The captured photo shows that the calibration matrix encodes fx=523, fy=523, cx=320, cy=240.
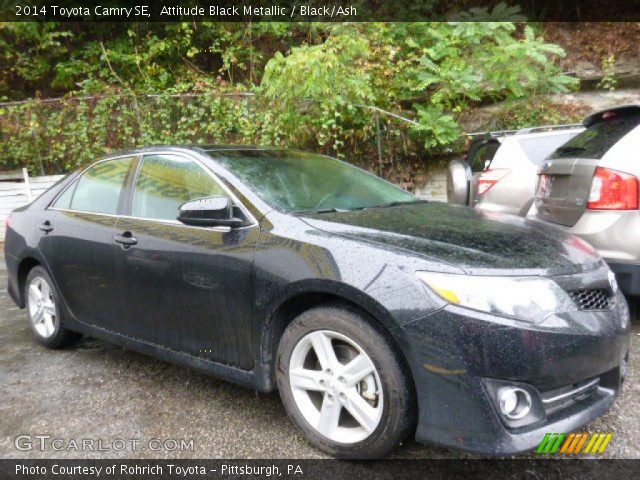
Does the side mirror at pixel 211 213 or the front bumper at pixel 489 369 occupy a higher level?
the side mirror at pixel 211 213

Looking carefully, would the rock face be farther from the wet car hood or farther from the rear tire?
the rear tire

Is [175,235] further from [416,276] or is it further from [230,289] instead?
[416,276]

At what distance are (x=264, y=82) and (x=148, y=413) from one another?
598 cm

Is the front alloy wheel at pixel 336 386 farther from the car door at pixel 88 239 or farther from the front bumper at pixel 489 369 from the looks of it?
the car door at pixel 88 239

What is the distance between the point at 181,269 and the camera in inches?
110

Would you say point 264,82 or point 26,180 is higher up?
point 264,82

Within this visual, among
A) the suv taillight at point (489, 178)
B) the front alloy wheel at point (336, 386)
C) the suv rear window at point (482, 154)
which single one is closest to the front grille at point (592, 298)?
the front alloy wheel at point (336, 386)

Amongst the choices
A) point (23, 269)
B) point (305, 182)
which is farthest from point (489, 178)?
point (23, 269)

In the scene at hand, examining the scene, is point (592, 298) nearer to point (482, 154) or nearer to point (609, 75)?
point (482, 154)

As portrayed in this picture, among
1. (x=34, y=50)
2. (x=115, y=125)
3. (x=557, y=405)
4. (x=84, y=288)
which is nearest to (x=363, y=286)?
(x=557, y=405)

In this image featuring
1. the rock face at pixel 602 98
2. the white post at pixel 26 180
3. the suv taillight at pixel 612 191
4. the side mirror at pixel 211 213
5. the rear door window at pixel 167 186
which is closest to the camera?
the side mirror at pixel 211 213

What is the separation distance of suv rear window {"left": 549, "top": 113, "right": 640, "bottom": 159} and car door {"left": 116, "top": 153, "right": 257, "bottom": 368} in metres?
2.49

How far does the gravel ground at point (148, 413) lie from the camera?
2436 mm

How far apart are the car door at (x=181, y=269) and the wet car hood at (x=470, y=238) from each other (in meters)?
0.47
